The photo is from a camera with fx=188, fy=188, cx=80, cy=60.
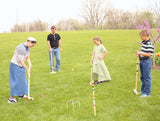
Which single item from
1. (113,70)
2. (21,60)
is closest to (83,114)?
(21,60)

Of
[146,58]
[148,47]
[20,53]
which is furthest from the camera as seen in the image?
[146,58]

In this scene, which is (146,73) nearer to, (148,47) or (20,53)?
(148,47)

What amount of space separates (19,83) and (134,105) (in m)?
3.49

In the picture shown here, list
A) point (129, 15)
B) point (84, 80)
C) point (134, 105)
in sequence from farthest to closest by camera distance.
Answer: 1. point (129, 15)
2. point (84, 80)
3. point (134, 105)

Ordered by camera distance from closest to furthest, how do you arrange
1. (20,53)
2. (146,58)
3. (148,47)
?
1. (20,53)
2. (148,47)
3. (146,58)

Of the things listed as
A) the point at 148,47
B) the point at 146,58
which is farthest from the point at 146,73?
the point at 148,47

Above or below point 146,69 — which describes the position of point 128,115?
below

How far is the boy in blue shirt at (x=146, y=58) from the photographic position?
557 cm

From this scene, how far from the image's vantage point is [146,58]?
5707 mm

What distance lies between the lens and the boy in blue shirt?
5.57m

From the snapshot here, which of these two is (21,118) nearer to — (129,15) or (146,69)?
(146,69)

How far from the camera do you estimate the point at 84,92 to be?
263 inches

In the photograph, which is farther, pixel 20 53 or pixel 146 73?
pixel 146 73

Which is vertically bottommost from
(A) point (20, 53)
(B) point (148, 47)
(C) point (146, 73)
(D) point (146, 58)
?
(C) point (146, 73)
